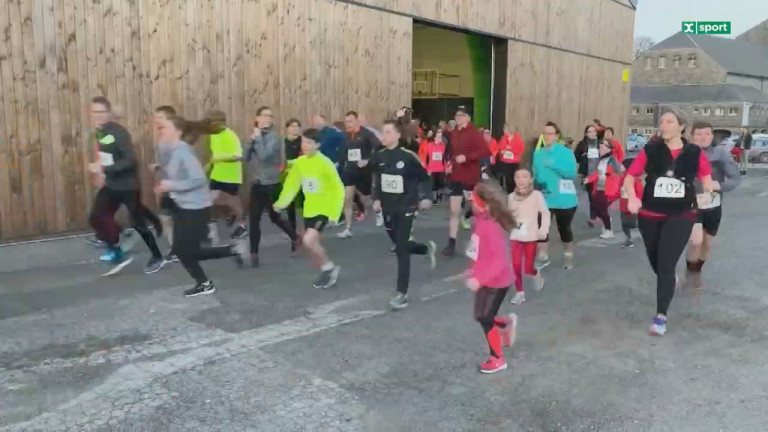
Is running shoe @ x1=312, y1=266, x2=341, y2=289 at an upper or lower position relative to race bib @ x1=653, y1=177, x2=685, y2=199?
lower

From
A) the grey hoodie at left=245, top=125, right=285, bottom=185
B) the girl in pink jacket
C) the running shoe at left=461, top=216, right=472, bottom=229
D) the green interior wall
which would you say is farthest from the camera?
the green interior wall

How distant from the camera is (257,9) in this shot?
36.5ft

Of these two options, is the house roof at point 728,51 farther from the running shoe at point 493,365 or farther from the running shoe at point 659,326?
the running shoe at point 493,365

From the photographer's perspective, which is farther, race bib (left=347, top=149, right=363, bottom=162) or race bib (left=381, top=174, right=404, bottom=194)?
race bib (left=347, top=149, right=363, bottom=162)

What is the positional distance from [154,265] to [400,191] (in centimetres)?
297

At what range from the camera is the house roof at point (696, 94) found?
222 feet

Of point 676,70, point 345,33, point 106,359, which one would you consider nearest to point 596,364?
point 106,359

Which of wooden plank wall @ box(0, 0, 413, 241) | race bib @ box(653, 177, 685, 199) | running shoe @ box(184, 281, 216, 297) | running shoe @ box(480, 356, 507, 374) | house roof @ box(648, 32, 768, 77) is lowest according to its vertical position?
running shoe @ box(480, 356, 507, 374)

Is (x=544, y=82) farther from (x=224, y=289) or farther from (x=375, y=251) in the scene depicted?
(x=224, y=289)

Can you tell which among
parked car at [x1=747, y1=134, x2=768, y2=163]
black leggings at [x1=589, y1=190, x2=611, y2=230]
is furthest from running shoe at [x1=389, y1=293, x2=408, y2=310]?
parked car at [x1=747, y1=134, x2=768, y2=163]

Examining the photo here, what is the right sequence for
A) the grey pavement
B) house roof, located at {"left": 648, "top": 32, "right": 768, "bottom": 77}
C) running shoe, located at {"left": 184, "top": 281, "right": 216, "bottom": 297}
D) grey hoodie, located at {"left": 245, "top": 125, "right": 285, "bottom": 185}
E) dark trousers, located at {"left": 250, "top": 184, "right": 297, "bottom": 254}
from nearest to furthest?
1. the grey pavement
2. running shoe, located at {"left": 184, "top": 281, "right": 216, "bottom": 297}
3. dark trousers, located at {"left": 250, "top": 184, "right": 297, "bottom": 254}
4. grey hoodie, located at {"left": 245, "top": 125, "right": 285, "bottom": 185}
5. house roof, located at {"left": 648, "top": 32, "right": 768, "bottom": 77}

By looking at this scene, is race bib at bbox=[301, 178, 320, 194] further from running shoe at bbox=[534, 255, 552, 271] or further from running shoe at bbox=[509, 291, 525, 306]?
running shoe at bbox=[534, 255, 552, 271]

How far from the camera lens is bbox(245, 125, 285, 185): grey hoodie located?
7906mm

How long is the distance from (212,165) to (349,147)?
2161 millimetres
